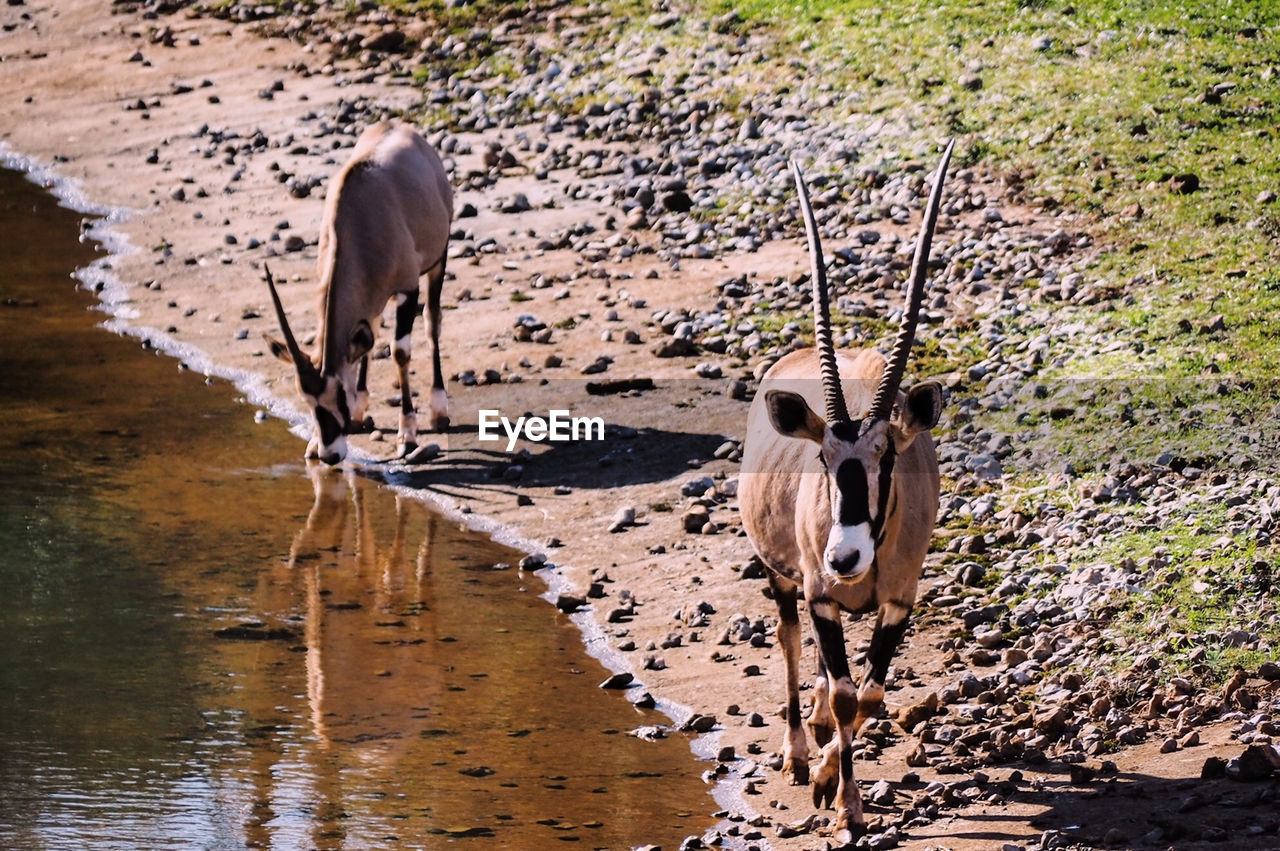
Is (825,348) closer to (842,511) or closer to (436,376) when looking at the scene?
(842,511)

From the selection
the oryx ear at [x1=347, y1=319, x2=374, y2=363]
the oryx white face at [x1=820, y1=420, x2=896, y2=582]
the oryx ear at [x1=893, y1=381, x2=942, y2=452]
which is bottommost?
the oryx white face at [x1=820, y1=420, x2=896, y2=582]

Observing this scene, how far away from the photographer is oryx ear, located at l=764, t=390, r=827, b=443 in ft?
27.9

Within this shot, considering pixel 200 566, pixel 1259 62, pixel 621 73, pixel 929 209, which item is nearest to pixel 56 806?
pixel 200 566

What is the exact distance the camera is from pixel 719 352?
1686cm

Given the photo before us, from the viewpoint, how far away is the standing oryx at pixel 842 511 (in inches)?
333

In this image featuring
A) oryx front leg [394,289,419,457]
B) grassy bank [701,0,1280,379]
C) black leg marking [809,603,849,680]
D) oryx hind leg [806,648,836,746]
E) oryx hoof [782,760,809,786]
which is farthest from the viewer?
oryx front leg [394,289,419,457]

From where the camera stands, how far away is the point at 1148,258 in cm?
1617

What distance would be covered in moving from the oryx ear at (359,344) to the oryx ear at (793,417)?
7.50 metres

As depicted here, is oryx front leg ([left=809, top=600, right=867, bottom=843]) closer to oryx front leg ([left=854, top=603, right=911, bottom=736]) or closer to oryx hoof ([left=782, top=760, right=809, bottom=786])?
oryx front leg ([left=854, top=603, right=911, bottom=736])

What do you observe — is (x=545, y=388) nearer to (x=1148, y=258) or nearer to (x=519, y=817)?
(x=1148, y=258)

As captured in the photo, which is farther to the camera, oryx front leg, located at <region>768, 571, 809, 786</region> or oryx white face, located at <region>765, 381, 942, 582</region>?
oryx front leg, located at <region>768, 571, 809, 786</region>

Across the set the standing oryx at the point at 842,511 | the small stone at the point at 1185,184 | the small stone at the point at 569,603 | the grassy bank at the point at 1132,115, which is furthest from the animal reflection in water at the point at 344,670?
the small stone at the point at 1185,184

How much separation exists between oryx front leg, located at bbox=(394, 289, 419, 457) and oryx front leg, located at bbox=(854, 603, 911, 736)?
759 cm

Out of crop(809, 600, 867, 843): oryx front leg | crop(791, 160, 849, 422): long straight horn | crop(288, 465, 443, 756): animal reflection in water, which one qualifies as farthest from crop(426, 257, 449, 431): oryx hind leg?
crop(809, 600, 867, 843): oryx front leg
